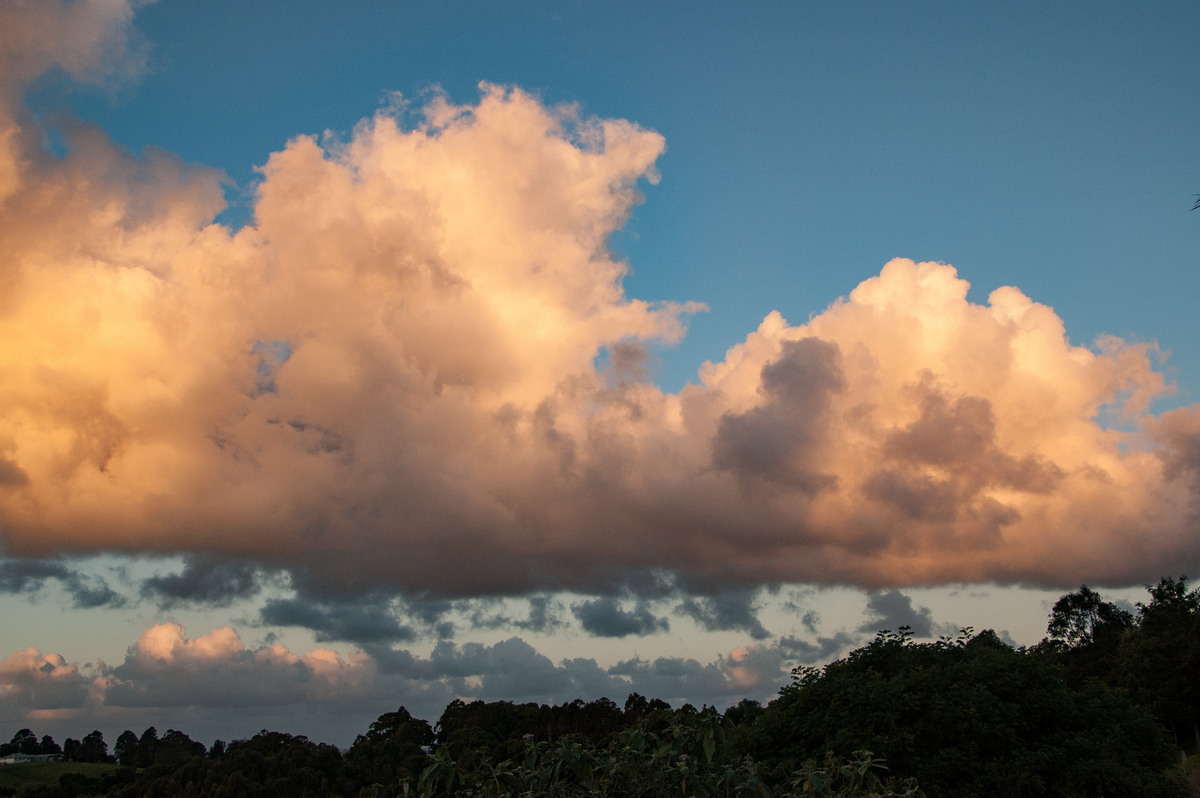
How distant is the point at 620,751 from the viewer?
24.5 ft

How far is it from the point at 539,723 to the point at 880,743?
89.9 metres

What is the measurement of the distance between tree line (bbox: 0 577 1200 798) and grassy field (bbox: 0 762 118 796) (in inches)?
1309

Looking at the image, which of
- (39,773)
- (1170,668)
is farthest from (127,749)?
(1170,668)

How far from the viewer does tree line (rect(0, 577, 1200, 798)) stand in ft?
23.2

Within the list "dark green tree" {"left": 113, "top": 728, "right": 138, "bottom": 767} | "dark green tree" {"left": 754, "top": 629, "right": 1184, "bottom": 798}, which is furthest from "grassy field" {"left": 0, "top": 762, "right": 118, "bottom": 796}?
"dark green tree" {"left": 754, "top": 629, "right": 1184, "bottom": 798}

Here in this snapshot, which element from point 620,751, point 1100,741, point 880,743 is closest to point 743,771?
point 620,751

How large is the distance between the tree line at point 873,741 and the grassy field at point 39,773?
109 ft

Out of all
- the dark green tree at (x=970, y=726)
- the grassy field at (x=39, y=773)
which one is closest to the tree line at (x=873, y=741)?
the dark green tree at (x=970, y=726)

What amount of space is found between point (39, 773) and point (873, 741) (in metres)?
166

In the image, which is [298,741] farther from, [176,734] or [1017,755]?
[1017,755]

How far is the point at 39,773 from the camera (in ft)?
503

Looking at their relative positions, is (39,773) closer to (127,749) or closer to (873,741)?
(127,749)

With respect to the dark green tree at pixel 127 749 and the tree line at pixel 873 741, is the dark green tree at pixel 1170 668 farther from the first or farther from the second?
the dark green tree at pixel 127 749

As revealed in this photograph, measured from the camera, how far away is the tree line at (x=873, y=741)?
7.09 meters
